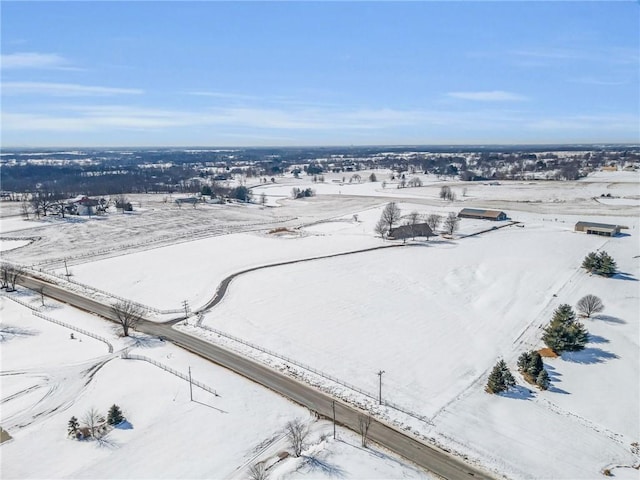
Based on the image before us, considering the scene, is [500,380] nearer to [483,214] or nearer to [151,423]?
[151,423]

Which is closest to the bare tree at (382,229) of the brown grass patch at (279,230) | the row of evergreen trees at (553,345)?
the brown grass patch at (279,230)

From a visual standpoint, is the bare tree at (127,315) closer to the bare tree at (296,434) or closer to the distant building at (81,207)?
the bare tree at (296,434)

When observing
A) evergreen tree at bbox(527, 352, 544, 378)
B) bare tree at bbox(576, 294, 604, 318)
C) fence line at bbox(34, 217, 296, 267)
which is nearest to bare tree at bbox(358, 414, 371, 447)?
evergreen tree at bbox(527, 352, 544, 378)

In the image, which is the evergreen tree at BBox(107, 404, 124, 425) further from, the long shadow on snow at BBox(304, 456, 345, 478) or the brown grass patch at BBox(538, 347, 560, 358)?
the brown grass patch at BBox(538, 347, 560, 358)

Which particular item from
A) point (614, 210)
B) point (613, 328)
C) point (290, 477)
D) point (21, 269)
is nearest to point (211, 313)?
point (290, 477)

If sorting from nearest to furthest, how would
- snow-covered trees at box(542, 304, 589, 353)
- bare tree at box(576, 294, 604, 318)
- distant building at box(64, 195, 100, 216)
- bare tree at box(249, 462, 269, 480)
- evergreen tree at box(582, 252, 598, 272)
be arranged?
bare tree at box(249, 462, 269, 480), snow-covered trees at box(542, 304, 589, 353), bare tree at box(576, 294, 604, 318), evergreen tree at box(582, 252, 598, 272), distant building at box(64, 195, 100, 216)

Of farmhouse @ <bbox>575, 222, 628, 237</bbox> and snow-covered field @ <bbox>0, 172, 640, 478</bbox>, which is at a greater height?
farmhouse @ <bbox>575, 222, 628, 237</bbox>
